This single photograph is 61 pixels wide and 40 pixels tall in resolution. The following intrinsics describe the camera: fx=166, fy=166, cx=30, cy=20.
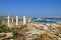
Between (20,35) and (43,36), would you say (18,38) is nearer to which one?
(20,35)

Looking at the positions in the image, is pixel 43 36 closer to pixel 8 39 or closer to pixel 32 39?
pixel 32 39

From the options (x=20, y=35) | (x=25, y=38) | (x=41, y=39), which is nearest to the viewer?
(x=41, y=39)

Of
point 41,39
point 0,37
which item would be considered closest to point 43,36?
point 41,39

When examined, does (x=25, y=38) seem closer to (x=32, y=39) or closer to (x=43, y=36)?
(x=32, y=39)

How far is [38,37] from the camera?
38.7ft

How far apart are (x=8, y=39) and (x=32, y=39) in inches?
72.0

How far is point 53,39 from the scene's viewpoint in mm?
12312

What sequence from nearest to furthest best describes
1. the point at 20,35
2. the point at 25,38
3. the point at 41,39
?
the point at 41,39 → the point at 25,38 → the point at 20,35

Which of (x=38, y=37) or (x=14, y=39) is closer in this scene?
(x=38, y=37)

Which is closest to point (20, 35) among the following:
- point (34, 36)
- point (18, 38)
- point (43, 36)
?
point (18, 38)

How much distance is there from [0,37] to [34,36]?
97.0 inches

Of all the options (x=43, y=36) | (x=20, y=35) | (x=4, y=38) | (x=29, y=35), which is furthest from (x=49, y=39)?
(x=4, y=38)

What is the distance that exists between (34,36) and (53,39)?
1.43 m

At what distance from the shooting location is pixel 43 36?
1151 centimetres
